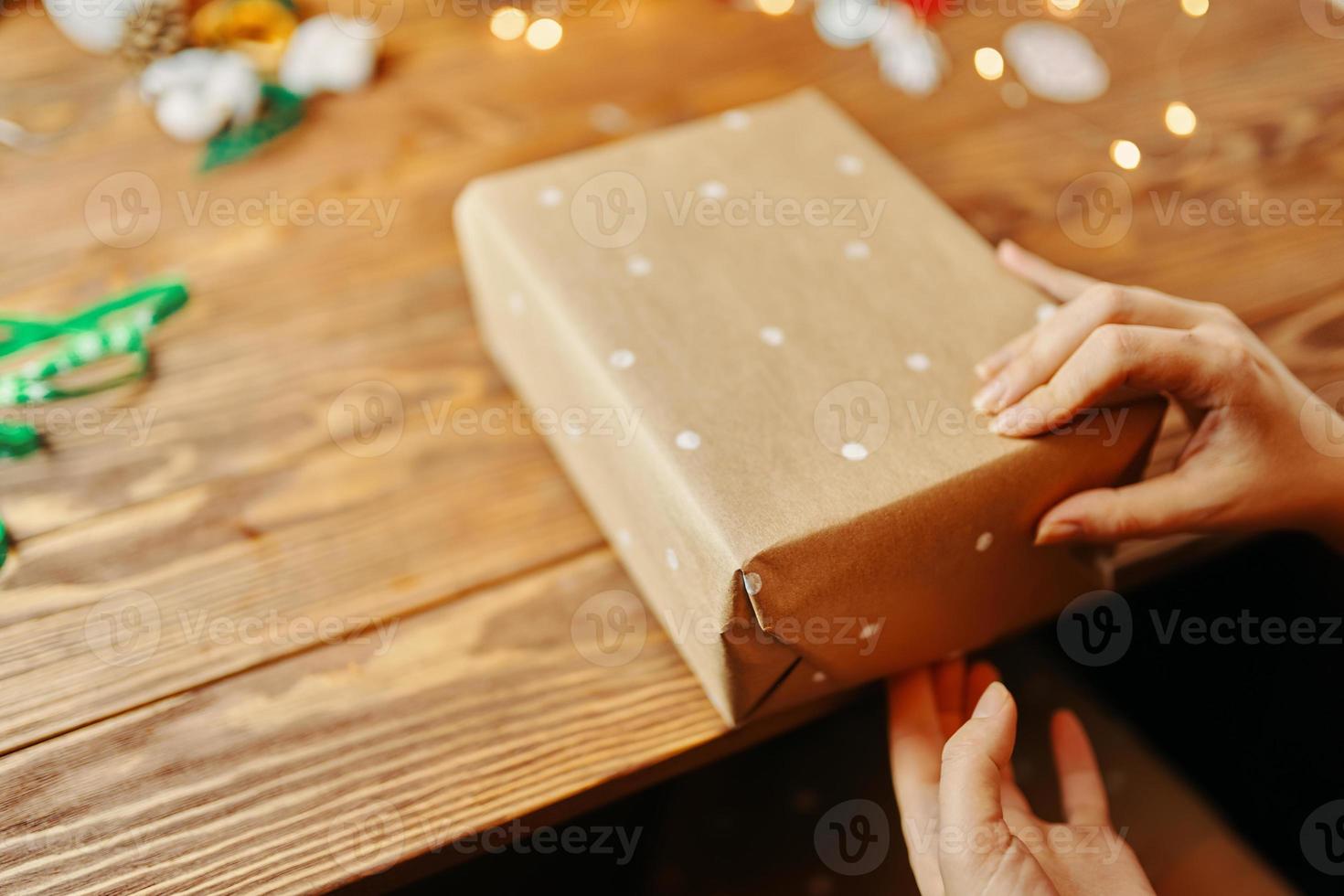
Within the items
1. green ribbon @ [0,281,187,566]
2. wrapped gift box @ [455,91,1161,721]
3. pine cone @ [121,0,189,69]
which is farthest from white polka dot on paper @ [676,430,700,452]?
pine cone @ [121,0,189,69]

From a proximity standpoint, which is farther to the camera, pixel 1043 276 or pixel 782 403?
pixel 1043 276

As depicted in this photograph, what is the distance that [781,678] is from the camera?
0.56m

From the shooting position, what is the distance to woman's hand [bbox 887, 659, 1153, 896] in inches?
19.3

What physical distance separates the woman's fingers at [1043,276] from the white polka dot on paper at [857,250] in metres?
0.10

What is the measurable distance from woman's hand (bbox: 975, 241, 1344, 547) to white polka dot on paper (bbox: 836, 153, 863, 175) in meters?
0.21

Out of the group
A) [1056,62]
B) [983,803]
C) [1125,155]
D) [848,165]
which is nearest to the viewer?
[983,803]

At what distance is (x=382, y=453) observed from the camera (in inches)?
27.2

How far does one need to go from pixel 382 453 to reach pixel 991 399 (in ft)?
1.37

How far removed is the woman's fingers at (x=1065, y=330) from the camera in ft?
1.80

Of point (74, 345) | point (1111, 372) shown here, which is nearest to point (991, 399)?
point (1111, 372)

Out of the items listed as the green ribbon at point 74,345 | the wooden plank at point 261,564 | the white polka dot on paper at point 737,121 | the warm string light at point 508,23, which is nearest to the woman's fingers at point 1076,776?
the wooden plank at point 261,564

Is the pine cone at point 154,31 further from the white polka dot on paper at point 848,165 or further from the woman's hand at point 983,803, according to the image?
the woman's hand at point 983,803

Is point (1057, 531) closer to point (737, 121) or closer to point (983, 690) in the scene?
point (983, 690)

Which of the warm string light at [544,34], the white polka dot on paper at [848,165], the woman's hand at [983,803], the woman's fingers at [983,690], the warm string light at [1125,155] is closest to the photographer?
the woman's hand at [983,803]
